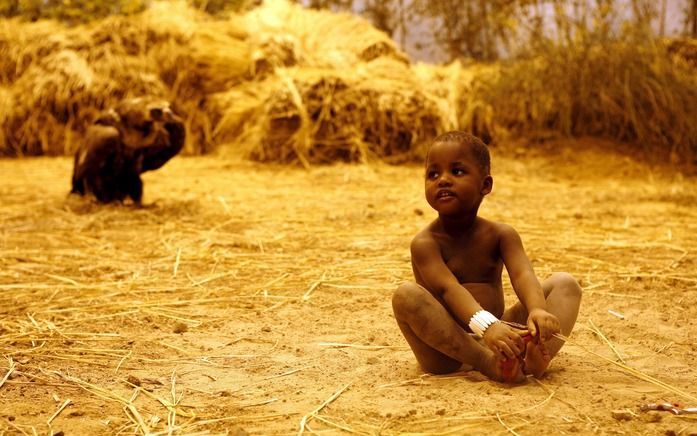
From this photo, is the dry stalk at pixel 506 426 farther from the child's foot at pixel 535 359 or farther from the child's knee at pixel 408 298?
the child's knee at pixel 408 298

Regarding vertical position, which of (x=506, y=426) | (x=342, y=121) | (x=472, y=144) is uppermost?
(x=472, y=144)

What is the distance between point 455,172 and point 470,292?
34 cm

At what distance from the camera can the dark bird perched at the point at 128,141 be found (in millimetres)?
5008

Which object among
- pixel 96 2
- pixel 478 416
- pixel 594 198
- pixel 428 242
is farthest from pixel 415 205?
pixel 96 2

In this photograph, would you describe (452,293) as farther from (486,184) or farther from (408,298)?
(486,184)

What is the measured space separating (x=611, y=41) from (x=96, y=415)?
6.62 m

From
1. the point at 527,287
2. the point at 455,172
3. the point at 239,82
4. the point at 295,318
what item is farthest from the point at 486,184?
the point at 239,82

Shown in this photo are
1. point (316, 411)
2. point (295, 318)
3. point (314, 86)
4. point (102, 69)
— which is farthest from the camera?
point (102, 69)

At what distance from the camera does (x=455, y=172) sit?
2.15m

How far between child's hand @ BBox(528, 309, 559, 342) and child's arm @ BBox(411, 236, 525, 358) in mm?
42

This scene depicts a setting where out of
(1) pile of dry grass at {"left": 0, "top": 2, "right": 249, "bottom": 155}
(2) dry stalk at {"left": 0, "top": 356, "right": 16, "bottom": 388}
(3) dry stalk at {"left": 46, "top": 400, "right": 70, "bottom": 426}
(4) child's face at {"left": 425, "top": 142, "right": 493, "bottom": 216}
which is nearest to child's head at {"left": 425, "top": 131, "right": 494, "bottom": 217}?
(4) child's face at {"left": 425, "top": 142, "right": 493, "bottom": 216}

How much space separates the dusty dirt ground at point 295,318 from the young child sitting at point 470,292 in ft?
0.29

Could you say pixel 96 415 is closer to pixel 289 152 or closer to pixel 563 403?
pixel 563 403

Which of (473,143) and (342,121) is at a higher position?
(473,143)
